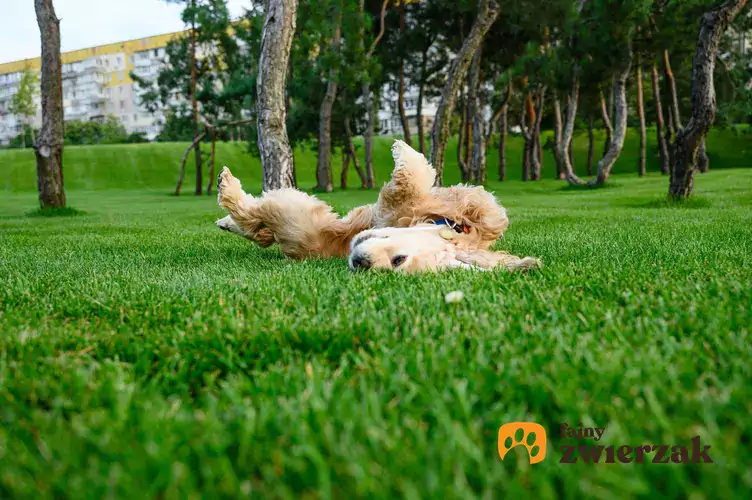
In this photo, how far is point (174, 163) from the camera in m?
49.0

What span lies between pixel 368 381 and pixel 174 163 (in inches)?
2018

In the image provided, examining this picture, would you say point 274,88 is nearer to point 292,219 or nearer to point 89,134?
point 292,219

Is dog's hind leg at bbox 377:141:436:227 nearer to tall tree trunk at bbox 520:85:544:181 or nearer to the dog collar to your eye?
the dog collar

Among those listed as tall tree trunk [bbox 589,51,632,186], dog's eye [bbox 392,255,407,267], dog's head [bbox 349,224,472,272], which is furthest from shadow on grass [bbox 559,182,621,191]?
dog's eye [bbox 392,255,407,267]

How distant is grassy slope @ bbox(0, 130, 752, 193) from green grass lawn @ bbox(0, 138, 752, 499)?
38597 mm

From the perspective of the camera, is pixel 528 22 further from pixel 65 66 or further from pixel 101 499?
pixel 65 66

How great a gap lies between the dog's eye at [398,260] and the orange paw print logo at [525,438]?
213cm

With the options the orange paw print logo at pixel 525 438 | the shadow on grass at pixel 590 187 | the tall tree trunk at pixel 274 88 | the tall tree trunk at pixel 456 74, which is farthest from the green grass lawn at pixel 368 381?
the shadow on grass at pixel 590 187

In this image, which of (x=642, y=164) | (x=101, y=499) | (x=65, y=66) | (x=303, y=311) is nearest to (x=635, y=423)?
(x=101, y=499)

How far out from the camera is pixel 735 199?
38.4 ft

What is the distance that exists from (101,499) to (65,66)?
408 ft

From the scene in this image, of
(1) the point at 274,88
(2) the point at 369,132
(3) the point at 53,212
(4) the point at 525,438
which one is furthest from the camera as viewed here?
(2) the point at 369,132

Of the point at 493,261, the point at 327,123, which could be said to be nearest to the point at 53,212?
the point at 493,261

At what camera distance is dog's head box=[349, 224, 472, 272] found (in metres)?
3.25
